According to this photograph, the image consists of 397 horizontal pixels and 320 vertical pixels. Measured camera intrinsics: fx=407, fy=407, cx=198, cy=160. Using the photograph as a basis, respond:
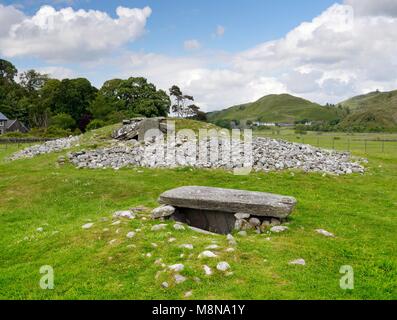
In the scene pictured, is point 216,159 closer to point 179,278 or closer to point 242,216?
point 242,216

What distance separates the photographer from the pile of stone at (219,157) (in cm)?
2780

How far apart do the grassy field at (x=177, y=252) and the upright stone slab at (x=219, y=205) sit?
91cm

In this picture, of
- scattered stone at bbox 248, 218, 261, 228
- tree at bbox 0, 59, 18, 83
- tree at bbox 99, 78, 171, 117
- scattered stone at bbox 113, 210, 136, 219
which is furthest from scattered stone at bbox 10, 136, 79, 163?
tree at bbox 0, 59, 18, 83

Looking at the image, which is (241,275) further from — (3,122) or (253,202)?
(3,122)

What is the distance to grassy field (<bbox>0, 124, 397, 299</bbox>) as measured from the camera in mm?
9172

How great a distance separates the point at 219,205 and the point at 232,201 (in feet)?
1.61

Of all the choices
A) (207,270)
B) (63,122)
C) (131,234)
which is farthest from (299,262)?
(63,122)

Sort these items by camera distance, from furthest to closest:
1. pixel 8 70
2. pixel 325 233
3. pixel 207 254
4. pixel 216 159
A: pixel 8 70 < pixel 216 159 < pixel 325 233 < pixel 207 254

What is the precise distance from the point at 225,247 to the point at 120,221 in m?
4.17

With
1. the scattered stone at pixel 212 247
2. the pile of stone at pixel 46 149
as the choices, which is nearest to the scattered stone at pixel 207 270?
the scattered stone at pixel 212 247

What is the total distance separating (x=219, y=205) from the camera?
14.1 metres

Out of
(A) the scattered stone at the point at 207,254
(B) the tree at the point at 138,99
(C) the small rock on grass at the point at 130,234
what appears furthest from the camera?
(B) the tree at the point at 138,99

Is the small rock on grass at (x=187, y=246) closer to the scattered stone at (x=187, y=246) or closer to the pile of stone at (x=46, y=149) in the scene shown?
the scattered stone at (x=187, y=246)
